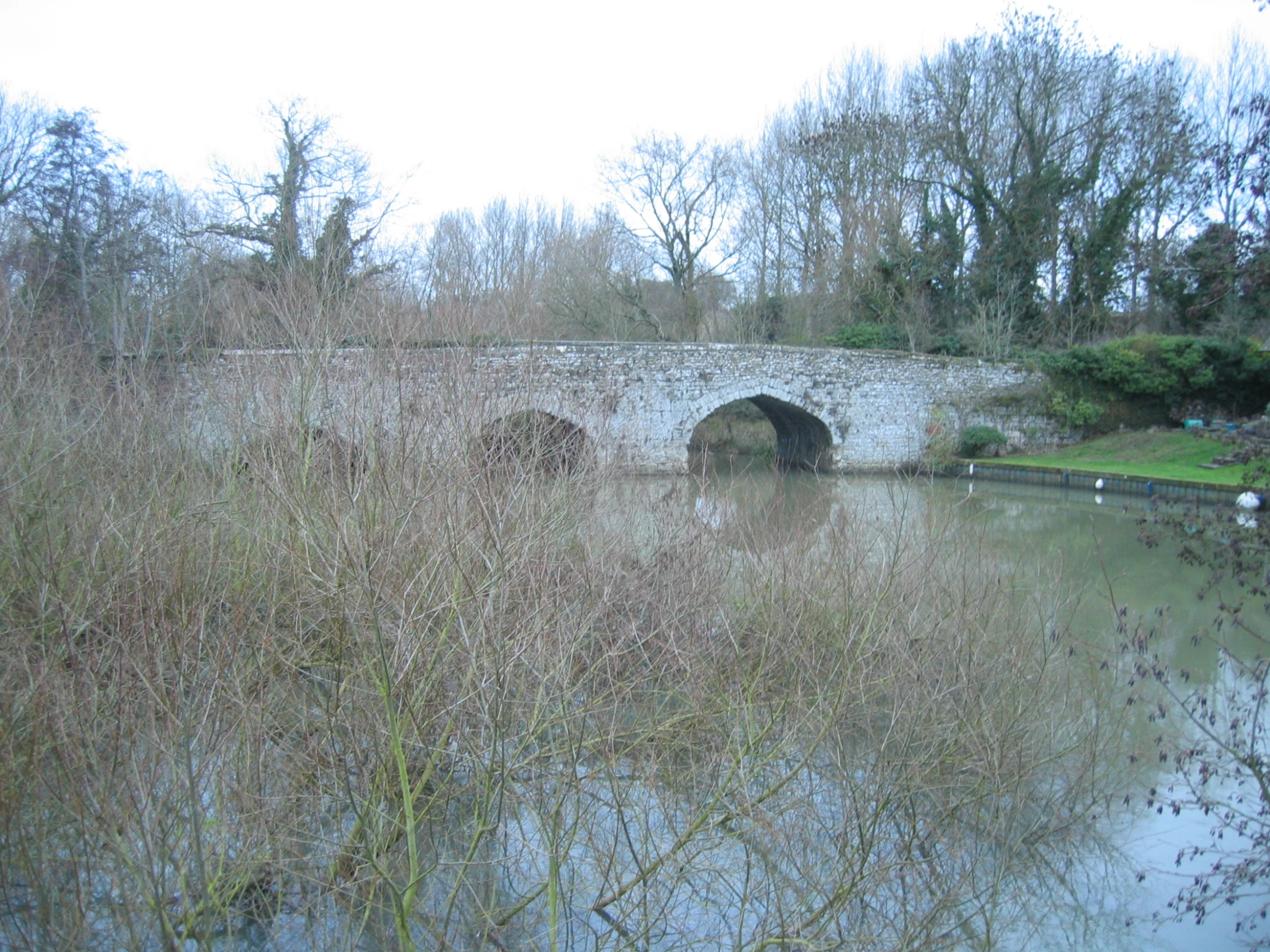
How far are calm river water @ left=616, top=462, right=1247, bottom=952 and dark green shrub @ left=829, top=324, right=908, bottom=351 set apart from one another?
29.4 feet

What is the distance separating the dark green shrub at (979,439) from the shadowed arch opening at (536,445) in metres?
14.2

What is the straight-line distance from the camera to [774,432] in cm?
2247

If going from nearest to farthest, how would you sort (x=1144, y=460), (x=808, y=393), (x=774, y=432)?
(x=1144, y=460) → (x=808, y=393) → (x=774, y=432)

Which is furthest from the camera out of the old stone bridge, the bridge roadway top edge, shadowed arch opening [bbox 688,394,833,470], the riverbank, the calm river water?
shadowed arch opening [bbox 688,394,833,470]

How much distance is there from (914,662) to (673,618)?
3.36ft

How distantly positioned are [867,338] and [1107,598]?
14.3m

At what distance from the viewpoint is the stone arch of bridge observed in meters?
18.0

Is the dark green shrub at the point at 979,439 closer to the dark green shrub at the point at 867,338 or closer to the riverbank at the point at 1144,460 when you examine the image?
the riverbank at the point at 1144,460

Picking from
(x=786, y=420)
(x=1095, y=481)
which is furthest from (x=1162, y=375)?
(x=786, y=420)

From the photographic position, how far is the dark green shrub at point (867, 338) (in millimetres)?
20859

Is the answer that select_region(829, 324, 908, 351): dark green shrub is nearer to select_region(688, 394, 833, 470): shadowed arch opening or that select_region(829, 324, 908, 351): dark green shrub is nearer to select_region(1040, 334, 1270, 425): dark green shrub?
select_region(688, 394, 833, 470): shadowed arch opening

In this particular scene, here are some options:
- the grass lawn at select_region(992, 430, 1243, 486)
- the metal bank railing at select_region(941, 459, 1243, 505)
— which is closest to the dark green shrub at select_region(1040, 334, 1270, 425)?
the grass lawn at select_region(992, 430, 1243, 486)

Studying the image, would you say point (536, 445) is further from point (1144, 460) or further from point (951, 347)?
point (951, 347)

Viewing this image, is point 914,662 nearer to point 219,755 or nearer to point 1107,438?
point 219,755
